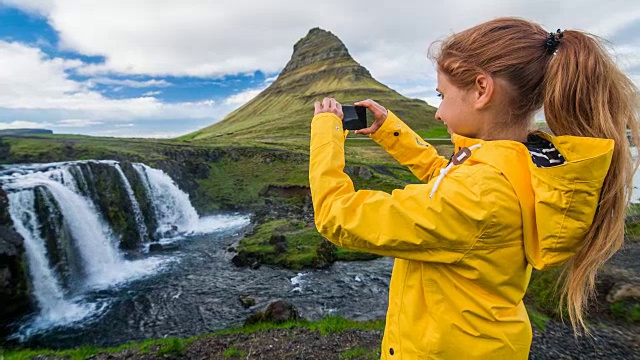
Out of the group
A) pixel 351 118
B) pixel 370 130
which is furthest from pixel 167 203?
pixel 351 118

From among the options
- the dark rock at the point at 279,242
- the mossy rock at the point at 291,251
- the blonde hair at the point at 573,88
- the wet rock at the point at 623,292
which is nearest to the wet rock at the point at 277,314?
the mossy rock at the point at 291,251

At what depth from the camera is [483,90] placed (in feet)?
8.00

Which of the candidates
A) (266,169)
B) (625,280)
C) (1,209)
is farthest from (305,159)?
(625,280)

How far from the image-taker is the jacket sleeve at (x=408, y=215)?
6.79 feet

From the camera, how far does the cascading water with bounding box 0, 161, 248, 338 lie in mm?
16578

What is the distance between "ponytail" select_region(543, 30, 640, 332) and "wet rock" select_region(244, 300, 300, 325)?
11.3m

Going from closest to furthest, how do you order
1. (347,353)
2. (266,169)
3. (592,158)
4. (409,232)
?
(592,158), (409,232), (347,353), (266,169)

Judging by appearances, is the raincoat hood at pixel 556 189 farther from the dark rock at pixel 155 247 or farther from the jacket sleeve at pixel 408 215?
the dark rock at pixel 155 247

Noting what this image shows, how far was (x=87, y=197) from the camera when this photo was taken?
79.0 feet

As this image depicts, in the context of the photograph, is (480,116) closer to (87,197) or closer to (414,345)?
(414,345)

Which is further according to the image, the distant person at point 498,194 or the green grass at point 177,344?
the green grass at point 177,344

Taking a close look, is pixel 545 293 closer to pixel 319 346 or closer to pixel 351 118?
pixel 319 346

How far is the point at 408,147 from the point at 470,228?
182 cm

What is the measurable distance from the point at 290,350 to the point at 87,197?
817 inches
